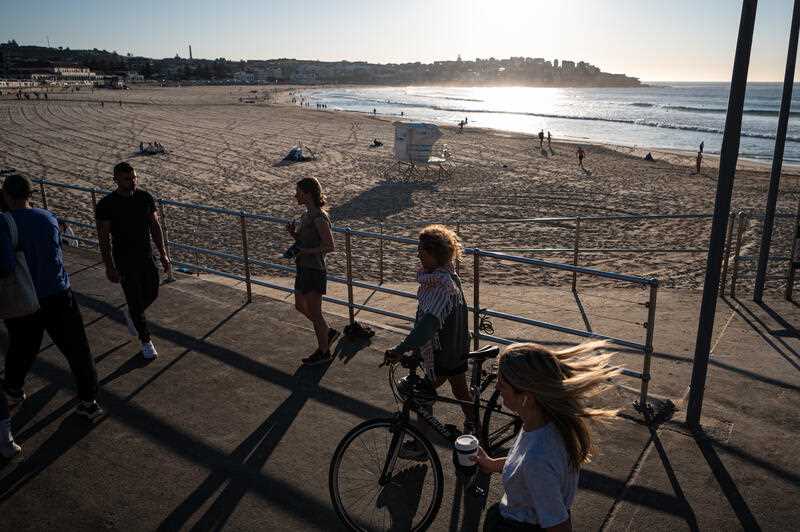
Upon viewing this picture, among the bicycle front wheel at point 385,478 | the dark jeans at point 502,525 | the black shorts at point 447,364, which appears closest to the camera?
the dark jeans at point 502,525

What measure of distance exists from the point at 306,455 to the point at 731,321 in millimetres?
5860

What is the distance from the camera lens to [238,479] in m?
4.01

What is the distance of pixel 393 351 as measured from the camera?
11.3ft

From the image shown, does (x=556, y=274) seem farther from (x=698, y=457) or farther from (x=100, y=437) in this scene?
(x=100, y=437)

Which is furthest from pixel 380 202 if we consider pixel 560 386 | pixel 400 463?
pixel 560 386

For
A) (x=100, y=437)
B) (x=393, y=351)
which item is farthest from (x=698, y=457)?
(x=100, y=437)

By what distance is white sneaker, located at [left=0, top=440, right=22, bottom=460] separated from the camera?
4160 mm

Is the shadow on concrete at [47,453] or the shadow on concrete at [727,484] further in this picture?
the shadow on concrete at [47,453]

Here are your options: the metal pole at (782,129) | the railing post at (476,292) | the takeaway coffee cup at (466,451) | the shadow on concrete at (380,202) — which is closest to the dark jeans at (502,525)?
the takeaway coffee cup at (466,451)

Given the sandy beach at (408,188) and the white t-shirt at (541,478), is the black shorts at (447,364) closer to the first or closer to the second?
Result: the white t-shirt at (541,478)

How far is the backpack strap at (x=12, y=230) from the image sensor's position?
404cm

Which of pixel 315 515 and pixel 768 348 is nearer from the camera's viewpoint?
pixel 315 515

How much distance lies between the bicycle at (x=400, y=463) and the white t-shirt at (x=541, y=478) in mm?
1034

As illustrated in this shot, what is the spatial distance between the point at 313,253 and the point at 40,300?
7.25 ft
